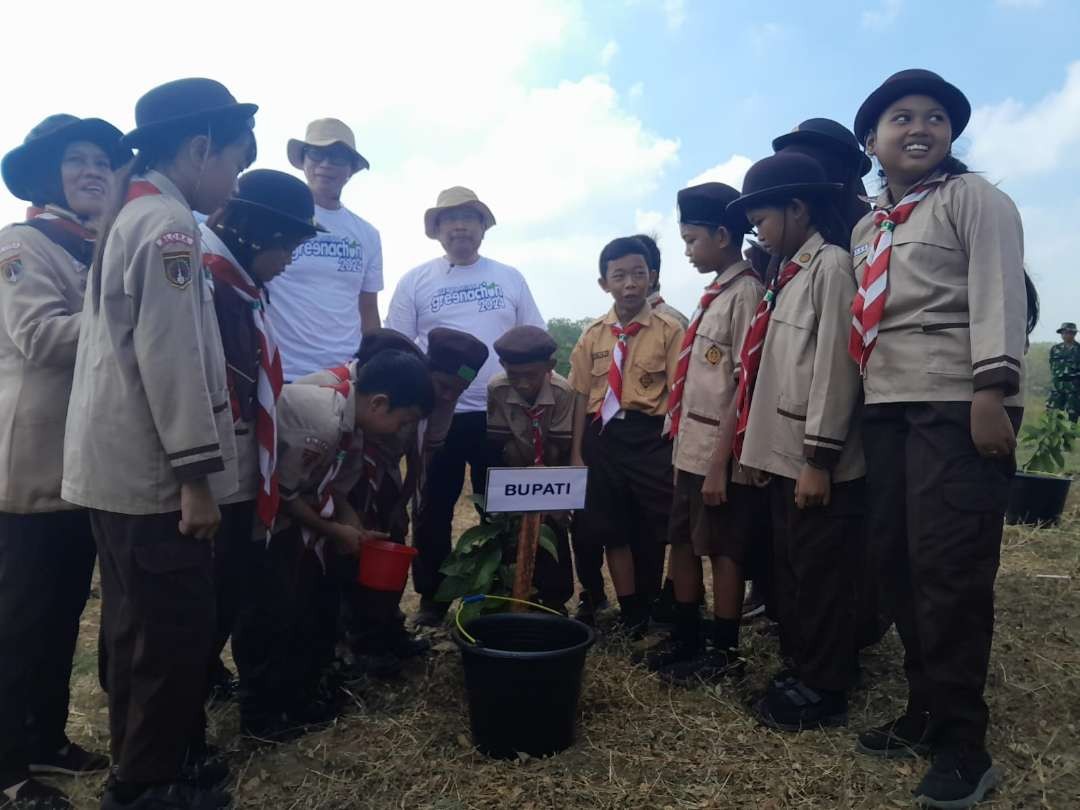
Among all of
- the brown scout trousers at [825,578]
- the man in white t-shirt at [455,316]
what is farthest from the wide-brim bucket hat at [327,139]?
the brown scout trousers at [825,578]

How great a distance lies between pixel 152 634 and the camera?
82.7 inches

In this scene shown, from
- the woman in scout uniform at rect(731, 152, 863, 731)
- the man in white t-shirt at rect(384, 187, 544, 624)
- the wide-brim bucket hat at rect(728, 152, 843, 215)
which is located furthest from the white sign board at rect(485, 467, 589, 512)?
the wide-brim bucket hat at rect(728, 152, 843, 215)

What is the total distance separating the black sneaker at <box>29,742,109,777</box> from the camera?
2.69 m

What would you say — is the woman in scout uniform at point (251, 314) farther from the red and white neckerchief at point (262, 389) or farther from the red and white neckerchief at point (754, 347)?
the red and white neckerchief at point (754, 347)

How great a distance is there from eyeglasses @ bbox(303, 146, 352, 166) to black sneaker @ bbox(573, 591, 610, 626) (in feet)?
8.59

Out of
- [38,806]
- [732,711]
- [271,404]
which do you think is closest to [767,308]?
[732,711]

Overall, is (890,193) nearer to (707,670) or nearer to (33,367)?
(707,670)

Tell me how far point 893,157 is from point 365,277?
103 inches

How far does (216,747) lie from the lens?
2.79 meters

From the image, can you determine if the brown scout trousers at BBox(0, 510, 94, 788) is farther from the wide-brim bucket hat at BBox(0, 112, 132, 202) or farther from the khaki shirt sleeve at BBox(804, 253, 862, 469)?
the khaki shirt sleeve at BBox(804, 253, 862, 469)

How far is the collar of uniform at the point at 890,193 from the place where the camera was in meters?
2.42

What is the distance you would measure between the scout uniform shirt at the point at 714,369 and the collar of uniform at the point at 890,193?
67cm

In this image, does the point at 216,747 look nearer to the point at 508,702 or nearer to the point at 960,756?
the point at 508,702

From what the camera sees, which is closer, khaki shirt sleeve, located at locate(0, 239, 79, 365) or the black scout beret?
khaki shirt sleeve, located at locate(0, 239, 79, 365)
